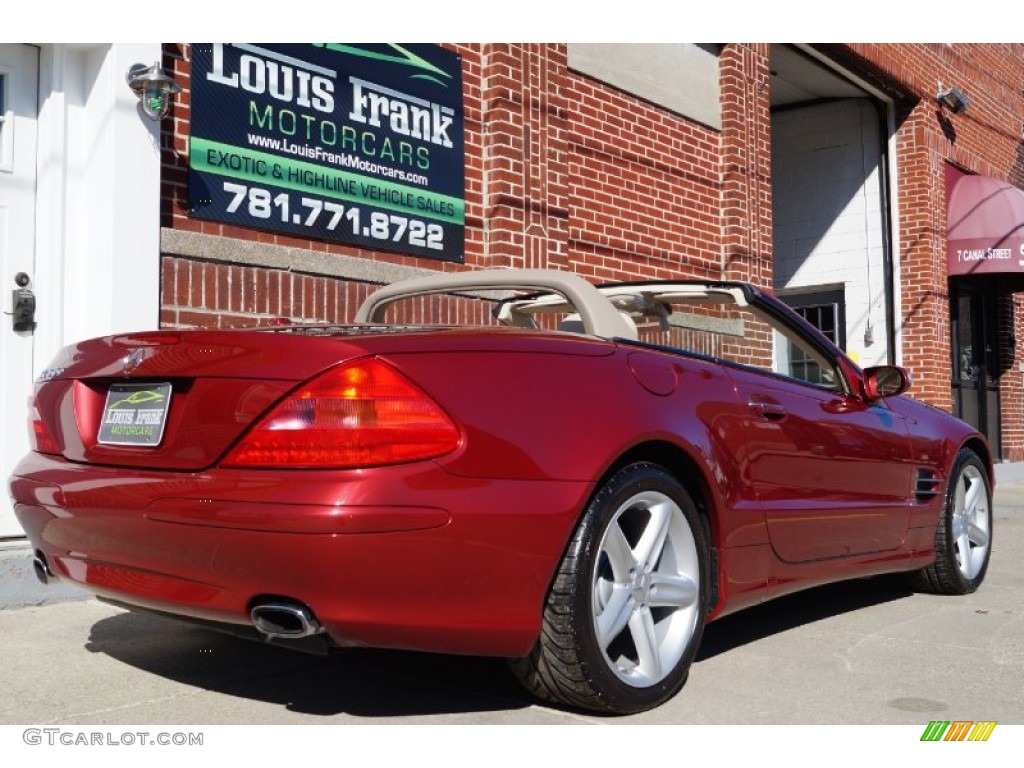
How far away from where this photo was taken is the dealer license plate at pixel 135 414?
278cm

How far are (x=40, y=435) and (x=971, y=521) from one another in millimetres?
4163

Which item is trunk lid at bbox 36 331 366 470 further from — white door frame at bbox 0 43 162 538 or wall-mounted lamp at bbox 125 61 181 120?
wall-mounted lamp at bbox 125 61 181 120

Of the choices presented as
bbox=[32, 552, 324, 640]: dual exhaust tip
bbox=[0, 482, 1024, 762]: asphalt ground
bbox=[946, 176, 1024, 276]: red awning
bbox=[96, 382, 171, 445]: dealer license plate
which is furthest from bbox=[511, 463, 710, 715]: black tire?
bbox=[946, 176, 1024, 276]: red awning

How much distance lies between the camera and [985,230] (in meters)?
13.2

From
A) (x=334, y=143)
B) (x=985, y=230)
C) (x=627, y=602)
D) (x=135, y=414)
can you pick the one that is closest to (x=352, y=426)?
(x=135, y=414)

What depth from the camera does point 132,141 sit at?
5.32m

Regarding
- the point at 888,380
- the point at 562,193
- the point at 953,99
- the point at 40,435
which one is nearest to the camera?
the point at 40,435

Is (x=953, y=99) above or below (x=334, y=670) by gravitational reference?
above

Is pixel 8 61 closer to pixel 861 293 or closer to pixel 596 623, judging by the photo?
pixel 596 623

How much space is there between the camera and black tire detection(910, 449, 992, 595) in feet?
16.2

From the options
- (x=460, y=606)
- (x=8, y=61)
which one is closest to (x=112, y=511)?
(x=460, y=606)

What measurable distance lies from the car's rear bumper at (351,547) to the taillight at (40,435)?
14.6 inches

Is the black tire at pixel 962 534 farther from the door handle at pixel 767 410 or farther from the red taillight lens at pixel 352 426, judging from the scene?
the red taillight lens at pixel 352 426

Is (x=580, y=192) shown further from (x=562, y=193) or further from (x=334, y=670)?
(x=334, y=670)
